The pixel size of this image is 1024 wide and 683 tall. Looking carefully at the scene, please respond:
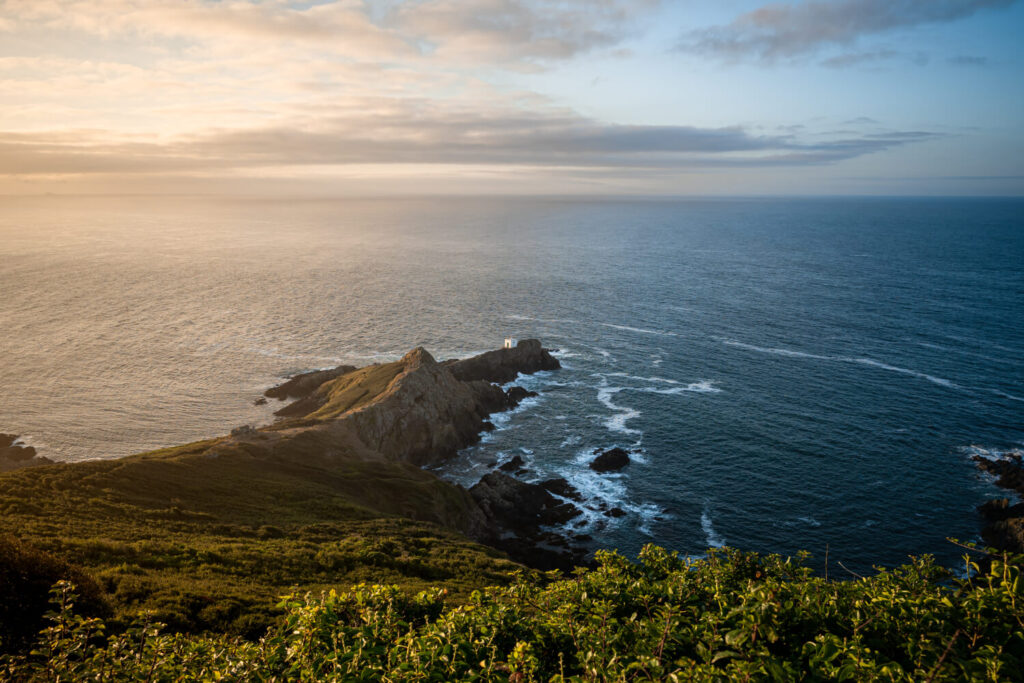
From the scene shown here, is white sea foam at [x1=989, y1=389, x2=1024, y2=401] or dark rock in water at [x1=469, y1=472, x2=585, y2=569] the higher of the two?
white sea foam at [x1=989, y1=389, x2=1024, y2=401]

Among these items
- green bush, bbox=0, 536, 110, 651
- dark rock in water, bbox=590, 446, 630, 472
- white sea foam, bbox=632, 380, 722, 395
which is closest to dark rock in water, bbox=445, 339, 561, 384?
white sea foam, bbox=632, 380, 722, 395

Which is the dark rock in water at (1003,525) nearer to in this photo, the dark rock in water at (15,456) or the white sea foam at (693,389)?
the white sea foam at (693,389)

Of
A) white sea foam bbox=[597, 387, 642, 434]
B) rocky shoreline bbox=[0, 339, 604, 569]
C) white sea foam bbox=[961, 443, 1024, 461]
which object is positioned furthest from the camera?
white sea foam bbox=[597, 387, 642, 434]

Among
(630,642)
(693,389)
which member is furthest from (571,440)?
(630,642)

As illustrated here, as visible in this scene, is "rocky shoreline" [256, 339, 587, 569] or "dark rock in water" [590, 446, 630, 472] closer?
"rocky shoreline" [256, 339, 587, 569]

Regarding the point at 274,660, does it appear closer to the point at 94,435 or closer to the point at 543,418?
the point at 543,418

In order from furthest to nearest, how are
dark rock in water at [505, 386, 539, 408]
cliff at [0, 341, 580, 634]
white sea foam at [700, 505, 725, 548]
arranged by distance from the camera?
dark rock in water at [505, 386, 539, 408] → white sea foam at [700, 505, 725, 548] → cliff at [0, 341, 580, 634]

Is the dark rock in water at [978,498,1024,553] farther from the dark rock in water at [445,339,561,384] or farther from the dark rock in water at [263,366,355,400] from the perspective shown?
the dark rock in water at [263,366,355,400]

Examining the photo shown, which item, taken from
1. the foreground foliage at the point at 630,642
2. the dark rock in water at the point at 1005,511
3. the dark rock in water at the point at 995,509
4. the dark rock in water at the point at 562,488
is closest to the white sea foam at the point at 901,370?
the dark rock in water at the point at 1005,511
